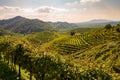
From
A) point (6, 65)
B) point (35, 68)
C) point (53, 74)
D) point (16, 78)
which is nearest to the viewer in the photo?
point (53, 74)

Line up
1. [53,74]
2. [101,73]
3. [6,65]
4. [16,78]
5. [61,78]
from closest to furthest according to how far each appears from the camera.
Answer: [101,73] < [61,78] < [53,74] < [16,78] < [6,65]

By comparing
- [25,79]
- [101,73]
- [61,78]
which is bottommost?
[25,79]

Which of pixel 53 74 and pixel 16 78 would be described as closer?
pixel 53 74

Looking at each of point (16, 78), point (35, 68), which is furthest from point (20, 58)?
point (35, 68)

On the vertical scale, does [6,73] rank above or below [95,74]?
below

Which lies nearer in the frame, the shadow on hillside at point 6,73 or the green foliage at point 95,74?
the green foliage at point 95,74

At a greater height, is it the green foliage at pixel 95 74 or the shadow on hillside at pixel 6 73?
the green foliage at pixel 95 74

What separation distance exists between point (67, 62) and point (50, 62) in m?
6.71

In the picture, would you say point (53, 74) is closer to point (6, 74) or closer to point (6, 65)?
point (6, 74)

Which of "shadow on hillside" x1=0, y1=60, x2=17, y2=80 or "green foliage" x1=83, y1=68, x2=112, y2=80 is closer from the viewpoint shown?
"green foliage" x1=83, y1=68, x2=112, y2=80

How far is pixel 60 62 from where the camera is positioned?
218ft

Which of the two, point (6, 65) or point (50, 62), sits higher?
point (50, 62)

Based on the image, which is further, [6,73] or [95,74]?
[6,73]

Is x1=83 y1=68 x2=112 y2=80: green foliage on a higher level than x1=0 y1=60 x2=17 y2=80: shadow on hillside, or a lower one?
higher
